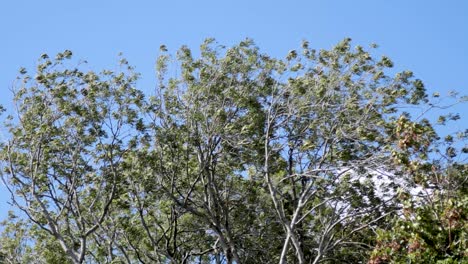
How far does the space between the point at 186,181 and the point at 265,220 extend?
2.27 meters

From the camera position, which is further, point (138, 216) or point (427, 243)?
point (138, 216)

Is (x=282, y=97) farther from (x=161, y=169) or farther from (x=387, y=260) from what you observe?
Answer: (x=387, y=260)

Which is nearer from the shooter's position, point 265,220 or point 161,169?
point 161,169

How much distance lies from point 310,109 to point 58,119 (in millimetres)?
5876

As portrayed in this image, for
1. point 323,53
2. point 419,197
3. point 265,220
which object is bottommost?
point 419,197

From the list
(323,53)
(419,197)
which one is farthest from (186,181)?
(419,197)

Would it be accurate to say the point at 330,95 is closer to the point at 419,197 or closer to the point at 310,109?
the point at 310,109

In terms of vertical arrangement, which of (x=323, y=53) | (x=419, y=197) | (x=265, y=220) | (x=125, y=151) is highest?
(x=323, y=53)

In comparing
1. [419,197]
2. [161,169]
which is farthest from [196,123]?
[419,197]

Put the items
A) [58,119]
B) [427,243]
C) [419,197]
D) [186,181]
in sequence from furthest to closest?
1. [186,181]
2. [58,119]
3. [419,197]
4. [427,243]

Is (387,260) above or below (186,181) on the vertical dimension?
below

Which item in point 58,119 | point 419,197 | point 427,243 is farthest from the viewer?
point 58,119

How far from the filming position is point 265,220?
64.2 feet

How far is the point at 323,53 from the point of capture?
18.9 meters
